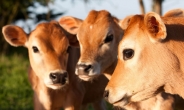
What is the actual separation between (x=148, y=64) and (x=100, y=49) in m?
2.20

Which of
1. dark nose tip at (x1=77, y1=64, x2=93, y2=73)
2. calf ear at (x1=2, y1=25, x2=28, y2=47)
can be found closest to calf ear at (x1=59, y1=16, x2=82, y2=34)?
calf ear at (x1=2, y1=25, x2=28, y2=47)

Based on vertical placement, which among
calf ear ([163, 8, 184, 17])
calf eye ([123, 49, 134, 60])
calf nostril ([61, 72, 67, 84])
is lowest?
calf nostril ([61, 72, 67, 84])

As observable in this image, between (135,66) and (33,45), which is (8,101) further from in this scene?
(135,66)

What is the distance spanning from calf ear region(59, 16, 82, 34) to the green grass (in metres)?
2.98

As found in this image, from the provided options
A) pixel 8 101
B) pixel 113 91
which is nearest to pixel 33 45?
pixel 113 91

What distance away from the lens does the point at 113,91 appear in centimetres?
712

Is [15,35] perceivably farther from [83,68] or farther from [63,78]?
[83,68]

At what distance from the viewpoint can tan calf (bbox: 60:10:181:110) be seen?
8.79 m

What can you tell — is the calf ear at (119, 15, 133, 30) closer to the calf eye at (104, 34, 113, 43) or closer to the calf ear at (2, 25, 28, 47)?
the calf eye at (104, 34, 113, 43)

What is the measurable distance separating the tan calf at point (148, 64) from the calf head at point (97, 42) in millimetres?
1604

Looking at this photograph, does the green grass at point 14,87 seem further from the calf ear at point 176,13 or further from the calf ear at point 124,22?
the calf ear at point 176,13

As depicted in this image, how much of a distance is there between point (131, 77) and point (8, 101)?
7.08 m

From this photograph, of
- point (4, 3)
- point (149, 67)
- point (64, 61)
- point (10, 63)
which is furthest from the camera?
point (4, 3)

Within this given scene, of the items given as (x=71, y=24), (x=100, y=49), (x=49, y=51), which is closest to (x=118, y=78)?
(x=100, y=49)
